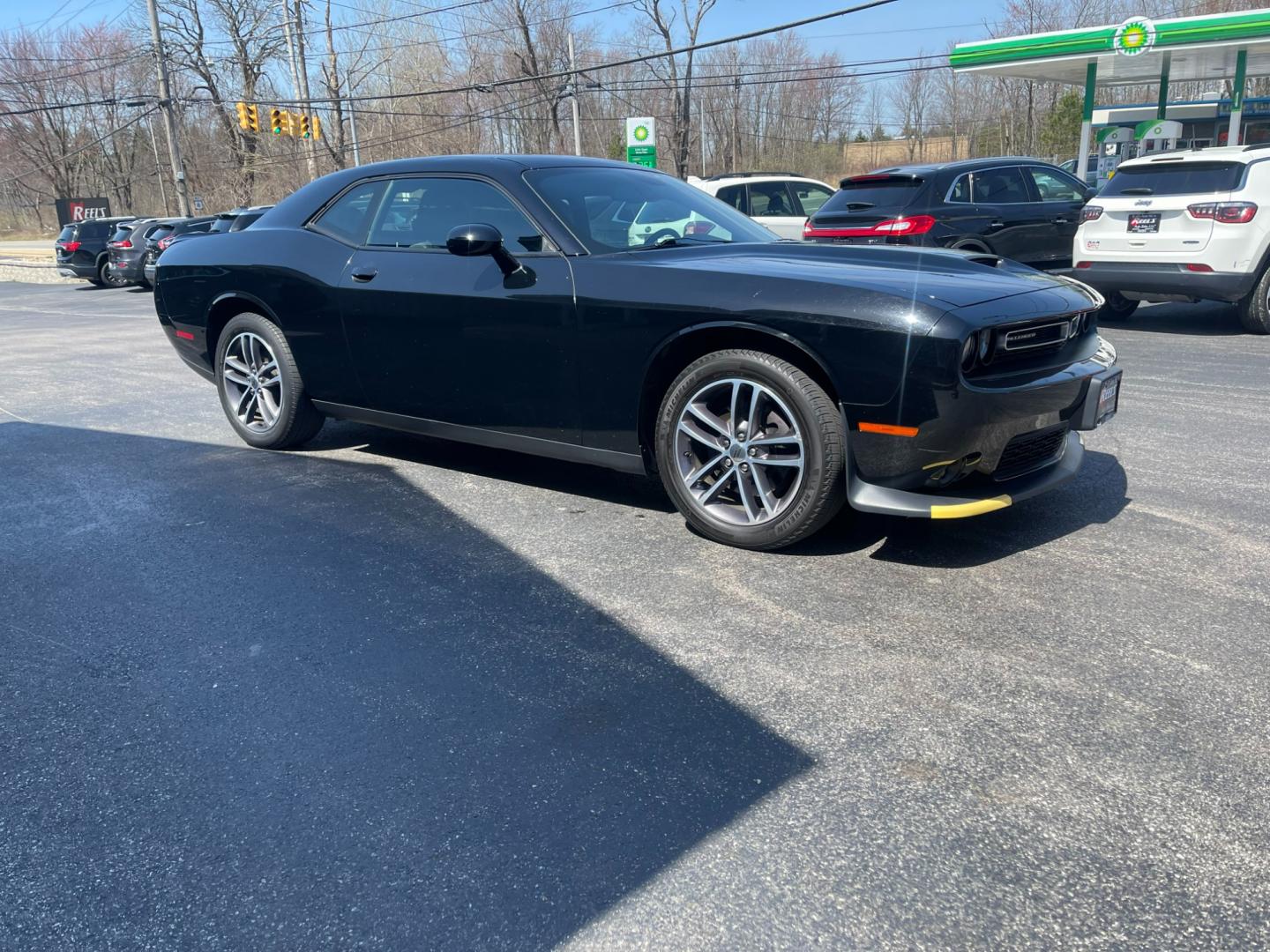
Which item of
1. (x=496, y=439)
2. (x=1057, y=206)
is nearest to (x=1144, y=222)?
(x=1057, y=206)

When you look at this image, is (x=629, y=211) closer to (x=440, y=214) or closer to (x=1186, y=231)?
(x=440, y=214)

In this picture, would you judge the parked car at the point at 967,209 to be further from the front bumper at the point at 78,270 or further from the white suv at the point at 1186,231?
the front bumper at the point at 78,270

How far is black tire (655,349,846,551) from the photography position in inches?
Result: 142

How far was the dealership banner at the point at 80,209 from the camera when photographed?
142 ft

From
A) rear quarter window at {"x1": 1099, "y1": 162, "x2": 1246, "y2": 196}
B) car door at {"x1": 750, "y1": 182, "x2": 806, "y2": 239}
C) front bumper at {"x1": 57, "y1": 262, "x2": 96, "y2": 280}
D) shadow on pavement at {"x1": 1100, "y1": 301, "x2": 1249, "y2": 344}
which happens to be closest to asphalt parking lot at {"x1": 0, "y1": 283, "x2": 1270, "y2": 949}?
rear quarter window at {"x1": 1099, "y1": 162, "x2": 1246, "y2": 196}

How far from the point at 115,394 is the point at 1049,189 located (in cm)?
943

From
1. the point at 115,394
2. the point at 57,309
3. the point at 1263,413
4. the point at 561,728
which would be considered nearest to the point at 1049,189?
the point at 1263,413

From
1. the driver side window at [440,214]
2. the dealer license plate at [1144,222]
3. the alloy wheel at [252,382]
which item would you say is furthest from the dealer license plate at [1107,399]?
the dealer license plate at [1144,222]

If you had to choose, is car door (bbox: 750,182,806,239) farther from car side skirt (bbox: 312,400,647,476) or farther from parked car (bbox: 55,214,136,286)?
parked car (bbox: 55,214,136,286)

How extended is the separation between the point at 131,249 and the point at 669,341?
Result: 20.7 m

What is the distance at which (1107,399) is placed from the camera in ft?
12.7

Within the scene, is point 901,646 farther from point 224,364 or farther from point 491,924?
point 224,364

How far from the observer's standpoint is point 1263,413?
5910 mm

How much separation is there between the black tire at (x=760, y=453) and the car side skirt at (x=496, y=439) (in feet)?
0.76
